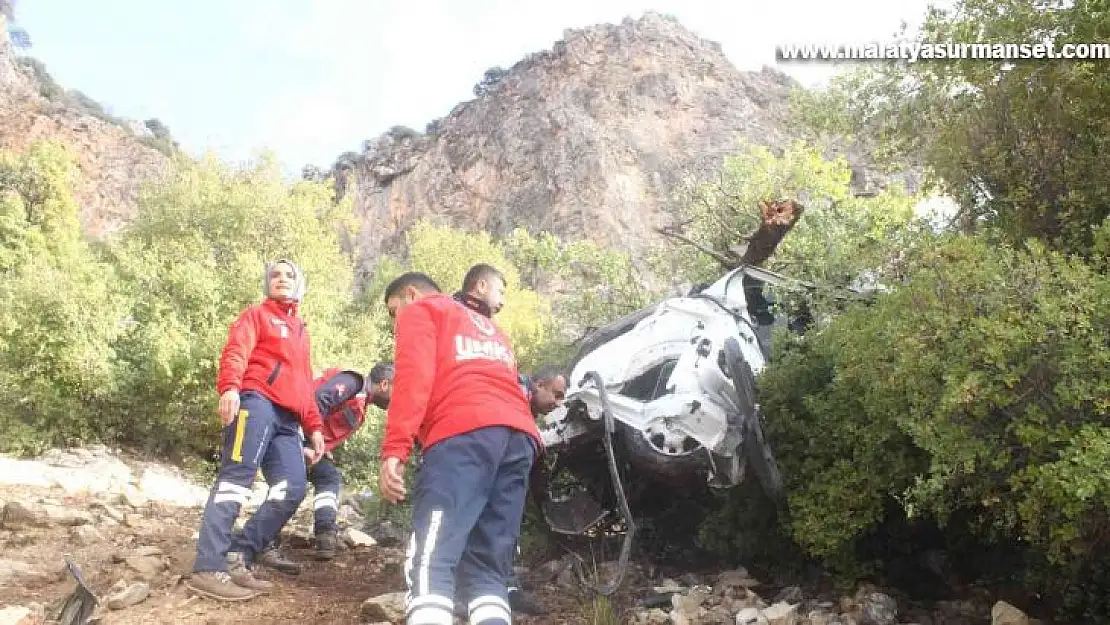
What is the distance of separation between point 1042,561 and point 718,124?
54715 millimetres

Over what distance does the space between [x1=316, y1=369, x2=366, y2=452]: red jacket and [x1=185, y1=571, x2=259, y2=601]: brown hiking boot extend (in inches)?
52.6

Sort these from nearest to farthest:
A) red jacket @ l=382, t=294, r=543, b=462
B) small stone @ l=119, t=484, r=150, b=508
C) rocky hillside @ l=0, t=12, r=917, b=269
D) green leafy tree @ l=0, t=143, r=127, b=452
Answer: red jacket @ l=382, t=294, r=543, b=462
small stone @ l=119, t=484, r=150, b=508
green leafy tree @ l=0, t=143, r=127, b=452
rocky hillside @ l=0, t=12, r=917, b=269

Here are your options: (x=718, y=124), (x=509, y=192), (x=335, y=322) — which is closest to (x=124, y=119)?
(x=509, y=192)

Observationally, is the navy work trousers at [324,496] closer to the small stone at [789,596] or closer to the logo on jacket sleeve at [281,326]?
the logo on jacket sleeve at [281,326]

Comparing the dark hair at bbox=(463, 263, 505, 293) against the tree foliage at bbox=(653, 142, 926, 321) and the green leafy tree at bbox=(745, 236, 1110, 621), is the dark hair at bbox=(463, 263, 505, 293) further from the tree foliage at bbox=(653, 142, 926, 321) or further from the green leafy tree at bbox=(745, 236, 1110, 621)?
the tree foliage at bbox=(653, 142, 926, 321)

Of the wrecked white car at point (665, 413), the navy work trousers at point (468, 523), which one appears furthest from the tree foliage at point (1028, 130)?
the navy work trousers at point (468, 523)

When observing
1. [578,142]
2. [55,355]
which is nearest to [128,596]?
[55,355]

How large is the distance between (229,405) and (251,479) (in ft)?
1.46

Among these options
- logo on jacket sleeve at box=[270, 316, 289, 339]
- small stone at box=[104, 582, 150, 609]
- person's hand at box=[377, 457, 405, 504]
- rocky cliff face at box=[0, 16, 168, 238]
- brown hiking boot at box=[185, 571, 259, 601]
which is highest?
rocky cliff face at box=[0, 16, 168, 238]

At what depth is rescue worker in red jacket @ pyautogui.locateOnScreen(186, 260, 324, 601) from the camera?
4000mm

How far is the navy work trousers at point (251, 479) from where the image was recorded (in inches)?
158

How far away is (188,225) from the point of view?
19844 mm

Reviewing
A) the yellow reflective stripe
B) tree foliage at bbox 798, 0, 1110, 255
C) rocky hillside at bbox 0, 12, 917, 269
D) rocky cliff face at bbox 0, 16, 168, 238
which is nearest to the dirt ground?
the yellow reflective stripe

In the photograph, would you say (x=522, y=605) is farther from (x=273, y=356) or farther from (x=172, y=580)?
(x=273, y=356)
